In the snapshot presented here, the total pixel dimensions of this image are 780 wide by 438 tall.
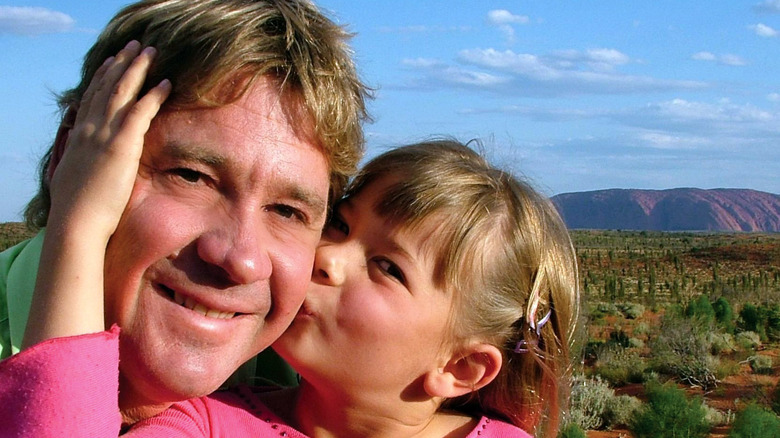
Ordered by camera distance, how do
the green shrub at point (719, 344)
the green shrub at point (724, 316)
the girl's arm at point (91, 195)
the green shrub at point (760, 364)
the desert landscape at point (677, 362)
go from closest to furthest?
the girl's arm at point (91, 195)
the desert landscape at point (677, 362)
the green shrub at point (760, 364)
the green shrub at point (719, 344)
the green shrub at point (724, 316)

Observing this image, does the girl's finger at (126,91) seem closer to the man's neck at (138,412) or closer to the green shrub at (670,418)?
the man's neck at (138,412)

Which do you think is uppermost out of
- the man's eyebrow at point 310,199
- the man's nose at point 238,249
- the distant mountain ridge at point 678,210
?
the man's eyebrow at point 310,199

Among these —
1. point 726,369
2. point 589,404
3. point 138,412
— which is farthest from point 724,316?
point 138,412

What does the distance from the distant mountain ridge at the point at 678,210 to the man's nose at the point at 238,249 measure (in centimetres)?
16518

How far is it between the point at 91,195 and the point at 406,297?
121 centimetres

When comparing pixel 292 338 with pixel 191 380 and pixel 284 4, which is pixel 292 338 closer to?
pixel 191 380

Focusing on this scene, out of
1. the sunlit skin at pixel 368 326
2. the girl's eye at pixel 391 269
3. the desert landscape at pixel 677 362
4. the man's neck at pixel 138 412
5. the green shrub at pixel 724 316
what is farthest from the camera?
the green shrub at pixel 724 316

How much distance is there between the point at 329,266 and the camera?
2990 mm

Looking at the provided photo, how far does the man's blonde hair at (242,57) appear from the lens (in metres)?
2.46

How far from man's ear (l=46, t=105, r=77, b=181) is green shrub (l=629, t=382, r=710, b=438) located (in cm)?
1094

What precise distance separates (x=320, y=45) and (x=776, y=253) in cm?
6222

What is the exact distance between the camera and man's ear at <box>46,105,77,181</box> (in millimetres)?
2646

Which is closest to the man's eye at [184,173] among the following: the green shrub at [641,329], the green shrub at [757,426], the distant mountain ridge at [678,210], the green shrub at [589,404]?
the green shrub at [757,426]

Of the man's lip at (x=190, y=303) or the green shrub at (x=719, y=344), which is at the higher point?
the man's lip at (x=190, y=303)
